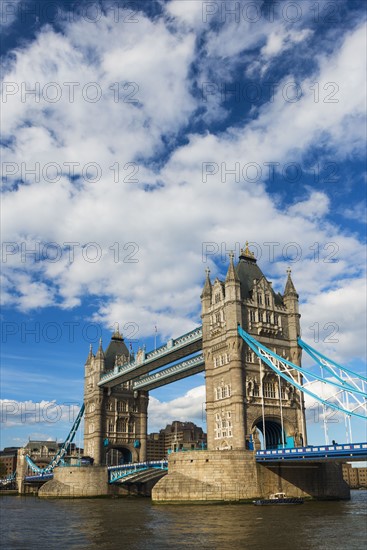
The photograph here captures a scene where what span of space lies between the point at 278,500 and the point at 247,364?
53.0 ft

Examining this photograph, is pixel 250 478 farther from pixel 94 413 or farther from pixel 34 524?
pixel 94 413

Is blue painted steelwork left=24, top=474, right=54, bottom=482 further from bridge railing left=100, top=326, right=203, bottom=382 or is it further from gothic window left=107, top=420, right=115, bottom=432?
bridge railing left=100, top=326, right=203, bottom=382

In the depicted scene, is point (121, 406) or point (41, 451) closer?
point (121, 406)

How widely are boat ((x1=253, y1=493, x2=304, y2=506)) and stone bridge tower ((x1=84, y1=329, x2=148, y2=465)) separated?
168ft

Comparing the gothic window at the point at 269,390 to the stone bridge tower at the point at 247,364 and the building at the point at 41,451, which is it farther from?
the building at the point at 41,451

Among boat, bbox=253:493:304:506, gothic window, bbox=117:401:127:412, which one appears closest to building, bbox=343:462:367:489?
gothic window, bbox=117:401:127:412

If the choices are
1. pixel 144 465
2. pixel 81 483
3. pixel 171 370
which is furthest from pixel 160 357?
pixel 81 483

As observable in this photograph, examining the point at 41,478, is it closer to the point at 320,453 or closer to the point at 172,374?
the point at 172,374

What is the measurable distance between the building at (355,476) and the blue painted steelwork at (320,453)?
149 meters

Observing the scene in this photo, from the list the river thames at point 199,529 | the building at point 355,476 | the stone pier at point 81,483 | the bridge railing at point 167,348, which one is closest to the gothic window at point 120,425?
the bridge railing at point 167,348

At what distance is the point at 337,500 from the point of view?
60.4 meters

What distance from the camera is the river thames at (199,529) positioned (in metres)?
30.2

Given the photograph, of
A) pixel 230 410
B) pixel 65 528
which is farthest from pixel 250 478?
pixel 65 528

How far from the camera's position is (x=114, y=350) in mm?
108938
